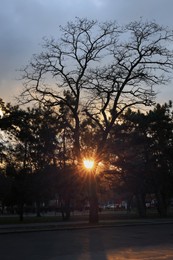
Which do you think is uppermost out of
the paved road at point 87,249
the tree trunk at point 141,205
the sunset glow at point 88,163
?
the sunset glow at point 88,163

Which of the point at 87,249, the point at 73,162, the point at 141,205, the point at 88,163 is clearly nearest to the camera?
the point at 87,249

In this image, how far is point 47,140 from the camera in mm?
48875

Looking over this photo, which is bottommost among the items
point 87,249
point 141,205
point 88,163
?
point 87,249

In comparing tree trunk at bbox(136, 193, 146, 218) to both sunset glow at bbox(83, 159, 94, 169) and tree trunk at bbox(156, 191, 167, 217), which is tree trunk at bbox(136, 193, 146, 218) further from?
sunset glow at bbox(83, 159, 94, 169)

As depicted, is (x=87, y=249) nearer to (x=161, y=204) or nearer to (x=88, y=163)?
(x=88, y=163)

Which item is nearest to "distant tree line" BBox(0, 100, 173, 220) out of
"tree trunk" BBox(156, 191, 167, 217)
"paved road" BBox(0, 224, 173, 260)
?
"tree trunk" BBox(156, 191, 167, 217)

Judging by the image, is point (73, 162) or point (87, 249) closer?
point (87, 249)

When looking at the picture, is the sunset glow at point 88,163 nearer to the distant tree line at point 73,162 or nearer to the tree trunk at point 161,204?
the distant tree line at point 73,162

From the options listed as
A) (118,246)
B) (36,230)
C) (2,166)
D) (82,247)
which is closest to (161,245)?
(118,246)

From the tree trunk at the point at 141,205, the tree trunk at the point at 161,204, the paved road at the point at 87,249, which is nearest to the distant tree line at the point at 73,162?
the tree trunk at the point at 161,204

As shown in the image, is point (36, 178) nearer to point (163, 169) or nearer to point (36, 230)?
point (163, 169)

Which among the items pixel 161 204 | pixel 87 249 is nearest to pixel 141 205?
pixel 161 204

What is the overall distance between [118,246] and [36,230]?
1028cm

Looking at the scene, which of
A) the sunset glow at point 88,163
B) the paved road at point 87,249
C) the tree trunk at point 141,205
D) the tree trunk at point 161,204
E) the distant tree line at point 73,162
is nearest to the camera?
the paved road at point 87,249
